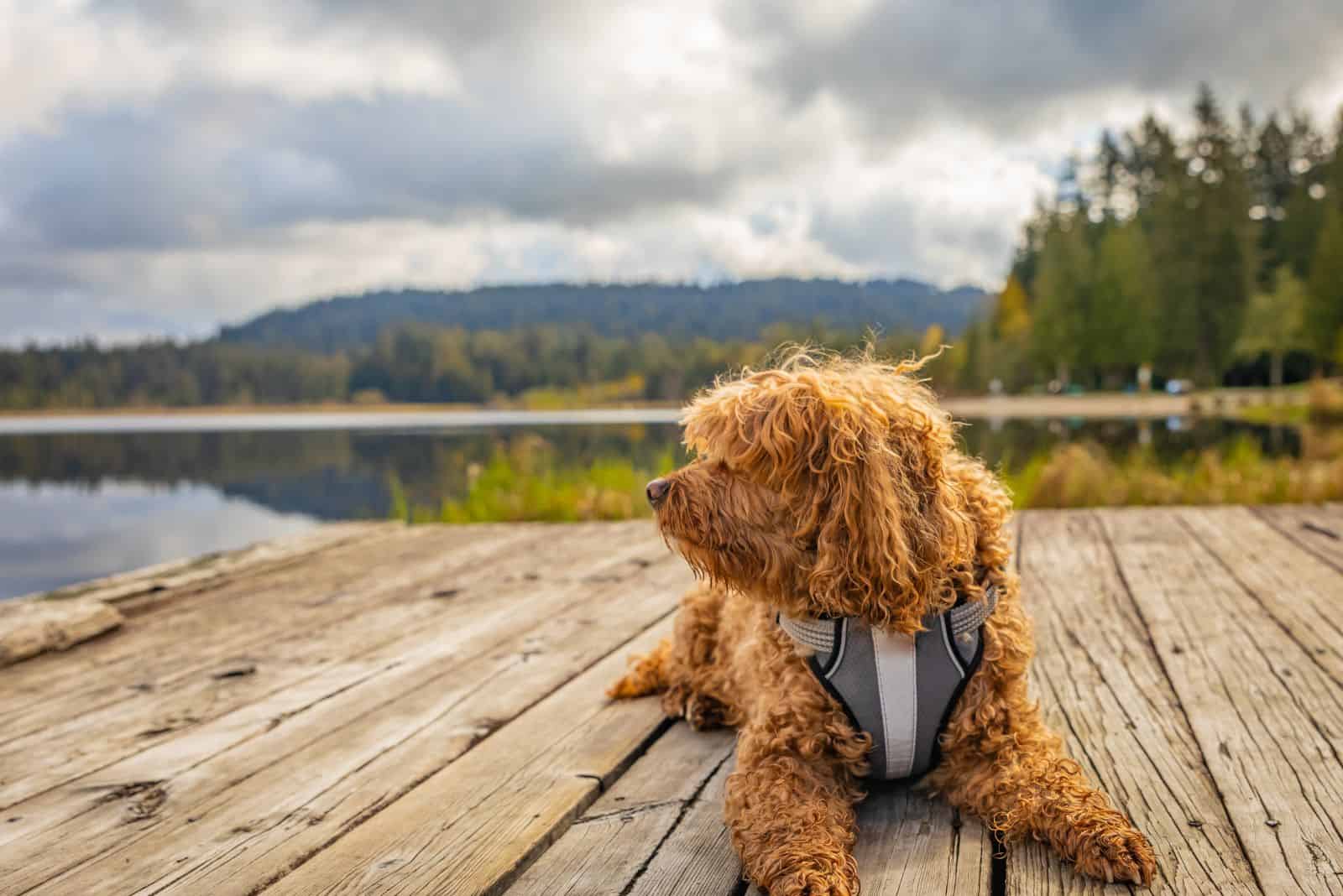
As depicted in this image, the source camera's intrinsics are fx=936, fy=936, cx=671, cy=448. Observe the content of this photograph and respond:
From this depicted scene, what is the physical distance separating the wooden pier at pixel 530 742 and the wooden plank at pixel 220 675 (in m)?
0.02

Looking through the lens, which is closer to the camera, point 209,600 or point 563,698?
point 563,698

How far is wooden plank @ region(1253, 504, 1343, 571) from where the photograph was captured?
5.20 metres

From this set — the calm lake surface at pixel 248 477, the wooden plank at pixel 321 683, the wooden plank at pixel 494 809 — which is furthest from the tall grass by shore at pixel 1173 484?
the wooden plank at pixel 494 809

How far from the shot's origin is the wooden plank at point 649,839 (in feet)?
6.63

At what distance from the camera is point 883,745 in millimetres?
2268

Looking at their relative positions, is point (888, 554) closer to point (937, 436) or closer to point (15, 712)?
point (937, 436)

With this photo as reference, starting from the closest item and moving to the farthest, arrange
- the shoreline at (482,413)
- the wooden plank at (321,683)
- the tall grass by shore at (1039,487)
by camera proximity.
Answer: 1. the wooden plank at (321,683)
2. the tall grass by shore at (1039,487)
3. the shoreline at (482,413)

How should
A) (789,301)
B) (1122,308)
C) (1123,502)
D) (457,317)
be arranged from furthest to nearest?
(457,317)
(789,301)
(1122,308)
(1123,502)

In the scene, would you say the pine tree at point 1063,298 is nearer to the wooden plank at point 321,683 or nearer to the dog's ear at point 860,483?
the wooden plank at point 321,683

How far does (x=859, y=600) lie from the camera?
2152mm

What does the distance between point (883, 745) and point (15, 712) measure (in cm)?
313

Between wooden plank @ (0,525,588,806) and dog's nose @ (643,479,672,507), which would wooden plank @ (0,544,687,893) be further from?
dog's nose @ (643,479,672,507)

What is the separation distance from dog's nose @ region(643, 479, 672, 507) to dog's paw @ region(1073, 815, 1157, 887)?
1.16m

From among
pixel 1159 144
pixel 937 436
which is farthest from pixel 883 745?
pixel 1159 144
